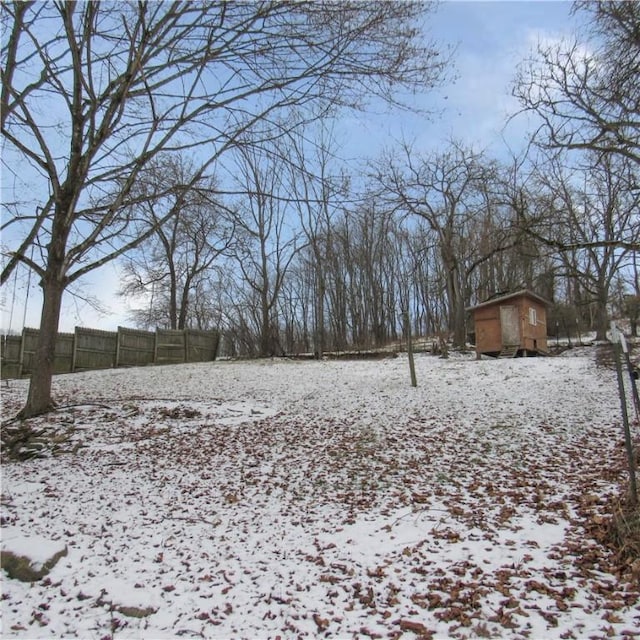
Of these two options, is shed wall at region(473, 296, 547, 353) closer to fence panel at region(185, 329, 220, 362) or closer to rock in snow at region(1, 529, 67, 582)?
fence panel at region(185, 329, 220, 362)

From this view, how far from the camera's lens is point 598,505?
416 cm

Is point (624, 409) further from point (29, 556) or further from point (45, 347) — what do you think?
point (45, 347)

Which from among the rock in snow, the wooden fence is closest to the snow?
the rock in snow

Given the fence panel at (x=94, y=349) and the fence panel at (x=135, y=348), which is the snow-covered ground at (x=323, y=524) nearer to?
the fence panel at (x=94, y=349)

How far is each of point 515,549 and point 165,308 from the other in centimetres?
3651

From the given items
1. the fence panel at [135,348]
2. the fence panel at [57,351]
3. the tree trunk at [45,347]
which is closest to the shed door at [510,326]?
the fence panel at [135,348]

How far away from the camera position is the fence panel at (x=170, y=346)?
22141mm

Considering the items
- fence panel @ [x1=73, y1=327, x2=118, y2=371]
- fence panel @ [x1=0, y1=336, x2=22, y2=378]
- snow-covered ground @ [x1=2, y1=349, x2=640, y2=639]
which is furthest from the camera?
fence panel @ [x1=73, y1=327, x2=118, y2=371]

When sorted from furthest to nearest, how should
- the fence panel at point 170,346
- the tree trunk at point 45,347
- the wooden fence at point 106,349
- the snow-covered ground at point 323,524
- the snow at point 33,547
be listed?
the fence panel at point 170,346, the wooden fence at point 106,349, the tree trunk at point 45,347, the snow at point 33,547, the snow-covered ground at point 323,524

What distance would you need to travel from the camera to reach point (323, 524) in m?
4.26

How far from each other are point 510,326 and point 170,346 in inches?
621

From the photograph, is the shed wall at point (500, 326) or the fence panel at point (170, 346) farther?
the fence panel at point (170, 346)

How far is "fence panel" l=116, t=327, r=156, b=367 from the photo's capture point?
20562mm

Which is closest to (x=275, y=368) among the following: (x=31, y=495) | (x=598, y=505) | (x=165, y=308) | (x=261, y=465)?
(x=261, y=465)
